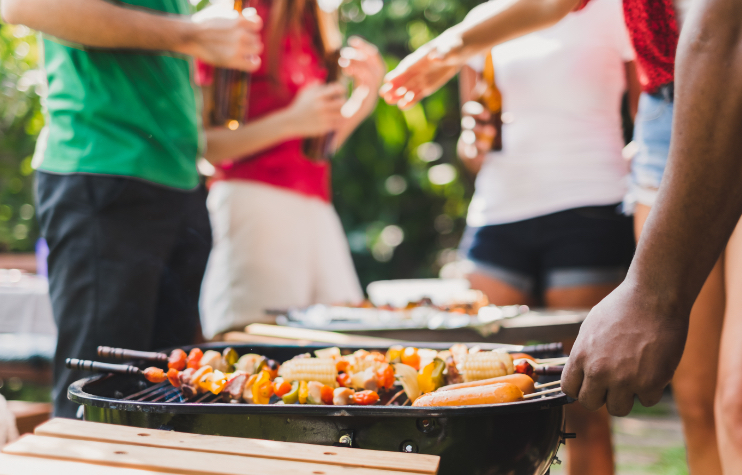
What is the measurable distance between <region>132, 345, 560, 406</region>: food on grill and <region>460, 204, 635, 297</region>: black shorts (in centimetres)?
92

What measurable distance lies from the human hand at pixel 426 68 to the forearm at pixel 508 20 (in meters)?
0.03

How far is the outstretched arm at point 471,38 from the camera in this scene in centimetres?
140

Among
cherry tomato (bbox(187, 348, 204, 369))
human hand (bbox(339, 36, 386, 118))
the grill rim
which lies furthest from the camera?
human hand (bbox(339, 36, 386, 118))

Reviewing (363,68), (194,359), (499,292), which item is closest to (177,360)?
(194,359)

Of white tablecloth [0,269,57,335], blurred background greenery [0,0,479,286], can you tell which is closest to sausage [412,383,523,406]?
white tablecloth [0,269,57,335]

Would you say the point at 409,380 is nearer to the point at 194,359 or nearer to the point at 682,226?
the point at 194,359

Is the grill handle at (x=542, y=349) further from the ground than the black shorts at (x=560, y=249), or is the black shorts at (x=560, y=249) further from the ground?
the black shorts at (x=560, y=249)

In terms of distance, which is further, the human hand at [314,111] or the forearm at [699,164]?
the human hand at [314,111]

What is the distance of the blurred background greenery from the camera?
227 inches

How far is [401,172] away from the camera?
601 cm

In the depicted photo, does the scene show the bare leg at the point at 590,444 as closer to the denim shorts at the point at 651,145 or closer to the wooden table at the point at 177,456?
the denim shorts at the point at 651,145

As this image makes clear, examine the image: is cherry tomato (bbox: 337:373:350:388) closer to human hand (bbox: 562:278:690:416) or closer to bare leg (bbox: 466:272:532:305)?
human hand (bbox: 562:278:690:416)

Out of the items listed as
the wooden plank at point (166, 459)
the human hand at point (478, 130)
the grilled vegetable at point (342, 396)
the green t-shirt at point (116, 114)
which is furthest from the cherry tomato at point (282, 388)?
the human hand at point (478, 130)

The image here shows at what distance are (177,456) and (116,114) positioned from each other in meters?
1.02
